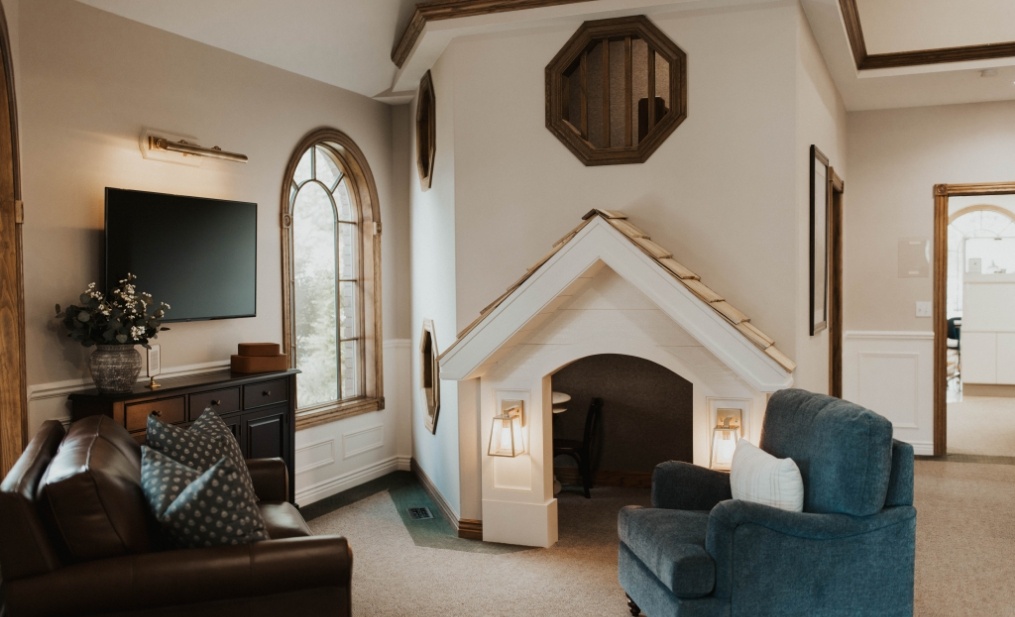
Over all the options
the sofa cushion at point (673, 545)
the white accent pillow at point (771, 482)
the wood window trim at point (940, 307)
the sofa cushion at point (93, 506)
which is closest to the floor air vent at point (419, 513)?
the sofa cushion at point (673, 545)

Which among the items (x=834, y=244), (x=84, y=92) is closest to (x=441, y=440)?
(x=84, y=92)

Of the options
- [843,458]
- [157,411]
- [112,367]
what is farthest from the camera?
[157,411]

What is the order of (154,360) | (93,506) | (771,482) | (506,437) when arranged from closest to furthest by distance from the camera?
1. (93,506)
2. (771,482)
3. (154,360)
4. (506,437)

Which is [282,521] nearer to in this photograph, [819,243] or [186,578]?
[186,578]

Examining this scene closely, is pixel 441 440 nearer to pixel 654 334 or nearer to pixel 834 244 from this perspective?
pixel 654 334

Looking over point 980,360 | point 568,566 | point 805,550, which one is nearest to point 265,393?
point 568,566

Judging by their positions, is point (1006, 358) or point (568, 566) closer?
point (568, 566)

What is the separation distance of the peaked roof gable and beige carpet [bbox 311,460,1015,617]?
95 cm

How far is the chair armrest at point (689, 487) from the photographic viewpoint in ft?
11.1

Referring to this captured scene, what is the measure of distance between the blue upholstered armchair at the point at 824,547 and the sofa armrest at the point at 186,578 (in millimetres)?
1185

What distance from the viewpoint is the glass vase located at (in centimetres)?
365

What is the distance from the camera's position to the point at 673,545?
2.88 m

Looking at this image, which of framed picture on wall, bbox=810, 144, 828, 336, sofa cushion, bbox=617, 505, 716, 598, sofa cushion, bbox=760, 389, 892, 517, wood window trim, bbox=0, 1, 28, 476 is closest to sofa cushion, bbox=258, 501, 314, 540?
wood window trim, bbox=0, 1, 28, 476

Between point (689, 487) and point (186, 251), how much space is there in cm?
272
